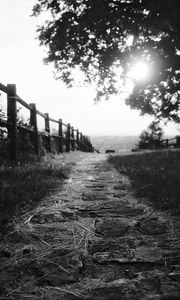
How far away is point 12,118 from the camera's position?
707 cm

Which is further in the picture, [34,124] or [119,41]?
[119,41]

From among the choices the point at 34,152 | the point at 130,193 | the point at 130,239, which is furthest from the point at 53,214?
the point at 34,152

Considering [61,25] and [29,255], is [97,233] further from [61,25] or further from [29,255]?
[61,25]

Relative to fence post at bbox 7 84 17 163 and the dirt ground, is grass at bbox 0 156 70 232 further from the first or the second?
fence post at bbox 7 84 17 163

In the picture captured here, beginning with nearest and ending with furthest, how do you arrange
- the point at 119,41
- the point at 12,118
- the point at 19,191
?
the point at 19,191, the point at 12,118, the point at 119,41

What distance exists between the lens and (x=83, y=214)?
335 cm

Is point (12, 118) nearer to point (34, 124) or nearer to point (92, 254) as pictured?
point (34, 124)

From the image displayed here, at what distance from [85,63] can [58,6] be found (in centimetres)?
295

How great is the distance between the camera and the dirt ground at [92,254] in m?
1.69

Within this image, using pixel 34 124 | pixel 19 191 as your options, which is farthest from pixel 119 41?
pixel 19 191

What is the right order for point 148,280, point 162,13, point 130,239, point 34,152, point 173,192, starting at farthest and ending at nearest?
point 162,13 < point 34,152 < point 173,192 < point 130,239 < point 148,280

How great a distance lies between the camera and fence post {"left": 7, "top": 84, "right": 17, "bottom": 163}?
7012 mm

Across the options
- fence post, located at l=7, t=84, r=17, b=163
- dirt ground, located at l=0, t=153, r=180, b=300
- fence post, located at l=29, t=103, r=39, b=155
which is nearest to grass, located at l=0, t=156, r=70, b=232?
dirt ground, located at l=0, t=153, r=180, b=300

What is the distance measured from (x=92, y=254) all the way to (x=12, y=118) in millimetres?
5411
